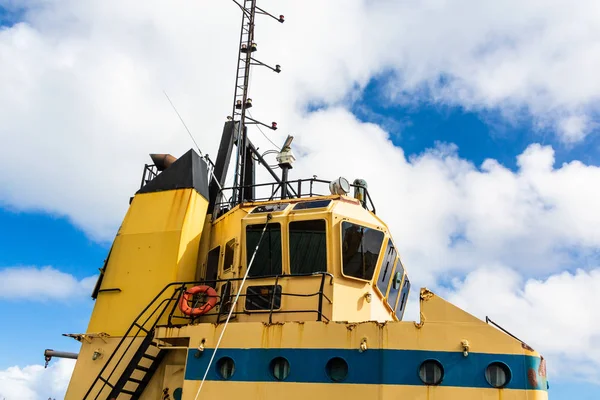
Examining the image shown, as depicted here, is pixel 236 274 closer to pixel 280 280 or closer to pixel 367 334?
pixel 280 280

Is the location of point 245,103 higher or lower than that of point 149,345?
higher

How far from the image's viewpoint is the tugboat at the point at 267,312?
984 centimetres

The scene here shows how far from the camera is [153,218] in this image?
48.4 ft

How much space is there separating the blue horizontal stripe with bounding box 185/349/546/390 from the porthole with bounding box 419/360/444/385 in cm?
7

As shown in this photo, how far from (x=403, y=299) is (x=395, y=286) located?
121cm

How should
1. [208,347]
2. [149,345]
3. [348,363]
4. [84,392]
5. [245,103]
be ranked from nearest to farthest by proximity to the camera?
1. [348,363]
2. [208,347]
3. [149,345]
4. [84,392]
5. [245,103]

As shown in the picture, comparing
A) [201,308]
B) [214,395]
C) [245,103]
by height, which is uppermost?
[245,103]

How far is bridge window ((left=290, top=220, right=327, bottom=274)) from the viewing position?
12528mm

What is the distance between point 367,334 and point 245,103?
10.2 metres

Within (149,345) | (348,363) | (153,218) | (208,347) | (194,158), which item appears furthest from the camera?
(194,158)

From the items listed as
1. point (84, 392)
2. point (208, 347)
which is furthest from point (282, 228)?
point (84, 392)

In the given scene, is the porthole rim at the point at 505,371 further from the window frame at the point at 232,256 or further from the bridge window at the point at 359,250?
the window frame at the point at 232,256

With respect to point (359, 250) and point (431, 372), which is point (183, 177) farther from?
point (431, 372)

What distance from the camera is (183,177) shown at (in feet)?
49.9
